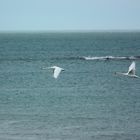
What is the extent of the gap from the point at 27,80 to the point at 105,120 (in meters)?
28.4

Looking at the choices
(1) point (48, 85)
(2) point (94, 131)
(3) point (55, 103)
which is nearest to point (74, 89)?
(1) point (48, 85)

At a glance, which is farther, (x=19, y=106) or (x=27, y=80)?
(x=27, y=80)

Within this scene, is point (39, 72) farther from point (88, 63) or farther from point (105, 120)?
point (105, 120)

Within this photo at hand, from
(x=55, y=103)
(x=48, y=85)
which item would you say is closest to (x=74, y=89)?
(x=48, y=85)

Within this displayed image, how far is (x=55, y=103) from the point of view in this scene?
5175cm

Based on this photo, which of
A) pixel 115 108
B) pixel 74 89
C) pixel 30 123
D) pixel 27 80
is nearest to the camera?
pixel 30 123

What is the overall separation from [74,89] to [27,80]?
10720mm

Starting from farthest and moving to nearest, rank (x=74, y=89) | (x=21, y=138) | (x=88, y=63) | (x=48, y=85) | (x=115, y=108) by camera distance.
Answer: (x=88, y=63) < (x=48, y=85) < (x=74, y=89) < (x=115, y=108) < (x=21, y=138)

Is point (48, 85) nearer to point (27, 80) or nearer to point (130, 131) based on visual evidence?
point (27, 80)

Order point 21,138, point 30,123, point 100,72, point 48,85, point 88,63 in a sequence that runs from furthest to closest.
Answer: point 88,63, point 100,72, point 48,85, point 30,123, point 21,138

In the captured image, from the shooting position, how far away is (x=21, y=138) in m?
38.0

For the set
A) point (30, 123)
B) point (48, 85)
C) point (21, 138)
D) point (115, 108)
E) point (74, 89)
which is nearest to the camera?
point (21, 138)

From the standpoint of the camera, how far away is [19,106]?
50.2m

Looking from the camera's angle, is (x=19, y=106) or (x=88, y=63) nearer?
(x=19, y=106)
